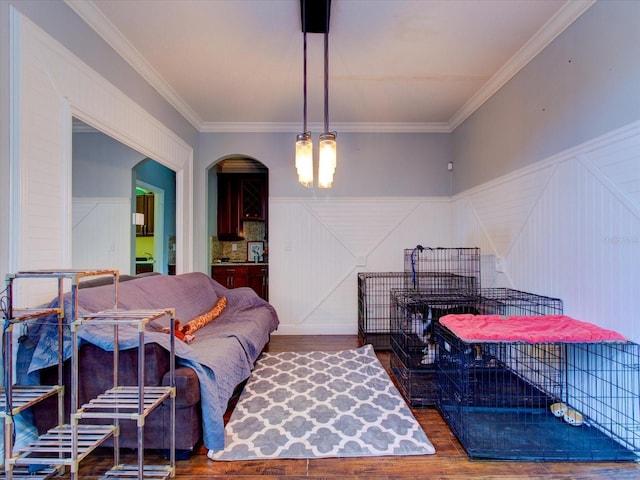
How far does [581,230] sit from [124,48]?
353 centimetres

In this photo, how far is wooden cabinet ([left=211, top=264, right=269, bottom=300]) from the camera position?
5.22 metres

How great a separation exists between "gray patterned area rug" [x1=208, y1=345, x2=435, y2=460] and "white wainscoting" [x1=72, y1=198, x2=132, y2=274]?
1.42 m

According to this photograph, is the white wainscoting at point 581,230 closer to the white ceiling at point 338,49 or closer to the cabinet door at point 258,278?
the white ceiling at point 338,49

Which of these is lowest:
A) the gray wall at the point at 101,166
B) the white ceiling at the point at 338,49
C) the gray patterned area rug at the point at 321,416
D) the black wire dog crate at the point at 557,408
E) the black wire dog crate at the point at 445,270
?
the gray patterned area rug at the point at 321,416

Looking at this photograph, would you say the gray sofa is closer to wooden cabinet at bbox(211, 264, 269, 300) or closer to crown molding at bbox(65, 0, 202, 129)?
crown molding at bbox(65, 0, 202, 129)

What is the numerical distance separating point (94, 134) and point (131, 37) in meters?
0.84

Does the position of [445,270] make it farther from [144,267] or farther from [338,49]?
[144,267]

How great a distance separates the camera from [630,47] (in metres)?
1.80

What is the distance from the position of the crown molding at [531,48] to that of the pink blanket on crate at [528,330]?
6.43ft

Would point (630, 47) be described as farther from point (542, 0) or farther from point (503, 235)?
point (503, 235)

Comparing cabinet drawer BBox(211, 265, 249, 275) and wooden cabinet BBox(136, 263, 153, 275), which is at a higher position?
wooden cabinet BBox(136, 263, 153, 275)

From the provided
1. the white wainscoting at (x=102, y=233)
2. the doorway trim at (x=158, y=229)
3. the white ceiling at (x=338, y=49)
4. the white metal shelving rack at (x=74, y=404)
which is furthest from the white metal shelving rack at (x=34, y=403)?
the white ceiling at (x=338, y=49)

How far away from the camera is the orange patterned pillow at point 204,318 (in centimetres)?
253

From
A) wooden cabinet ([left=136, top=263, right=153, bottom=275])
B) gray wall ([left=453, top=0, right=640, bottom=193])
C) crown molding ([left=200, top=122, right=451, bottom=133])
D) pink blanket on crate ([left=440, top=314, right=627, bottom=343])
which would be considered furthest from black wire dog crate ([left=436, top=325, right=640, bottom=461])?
→ crown molding ([left=200, top=122, right=451, bottom=133])
